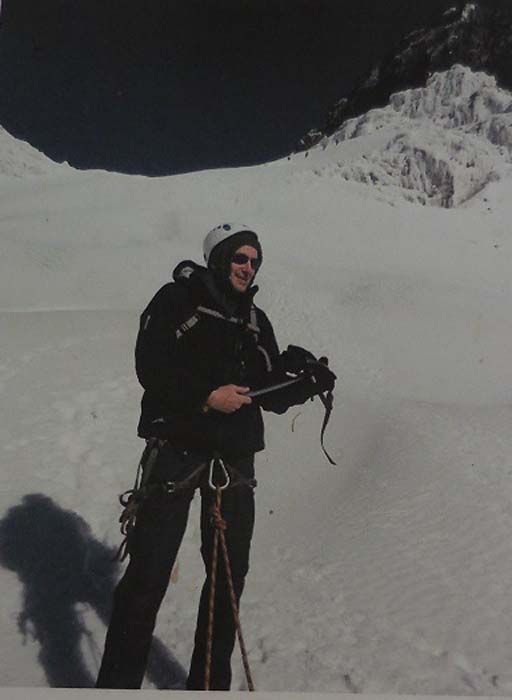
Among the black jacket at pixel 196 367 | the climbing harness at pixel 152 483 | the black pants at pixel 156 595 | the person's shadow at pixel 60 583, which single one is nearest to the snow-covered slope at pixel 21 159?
the person's shadow at pixel 60 583

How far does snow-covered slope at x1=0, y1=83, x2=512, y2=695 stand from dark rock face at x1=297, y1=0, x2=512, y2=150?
45.1 m

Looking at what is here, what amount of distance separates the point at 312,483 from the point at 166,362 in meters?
4.43

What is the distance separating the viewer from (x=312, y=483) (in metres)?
6.99

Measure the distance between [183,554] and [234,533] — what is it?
2.46 m

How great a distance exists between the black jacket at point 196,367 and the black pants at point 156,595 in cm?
20

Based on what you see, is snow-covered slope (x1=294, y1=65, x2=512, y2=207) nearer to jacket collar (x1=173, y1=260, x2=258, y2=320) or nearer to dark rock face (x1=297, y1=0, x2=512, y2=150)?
dark rock face (x1=297, y1=0, x2=512, y2=150)

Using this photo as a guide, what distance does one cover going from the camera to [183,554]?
550cm

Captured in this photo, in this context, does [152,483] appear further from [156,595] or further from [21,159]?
[21,159]

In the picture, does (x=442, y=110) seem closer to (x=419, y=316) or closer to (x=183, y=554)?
(x=419, y=316)

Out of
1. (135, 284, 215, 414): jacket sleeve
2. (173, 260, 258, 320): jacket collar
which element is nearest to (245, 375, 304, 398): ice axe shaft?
(135, 284, 215, 414): jacket sleeve

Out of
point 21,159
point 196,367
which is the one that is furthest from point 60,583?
point 21,159

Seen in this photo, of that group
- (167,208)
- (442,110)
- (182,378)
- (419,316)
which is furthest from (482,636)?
(442,110)

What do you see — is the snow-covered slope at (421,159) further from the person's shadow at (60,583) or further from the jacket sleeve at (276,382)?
the jacket sleeve at (276,382)

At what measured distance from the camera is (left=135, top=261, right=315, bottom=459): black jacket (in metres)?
3.01
